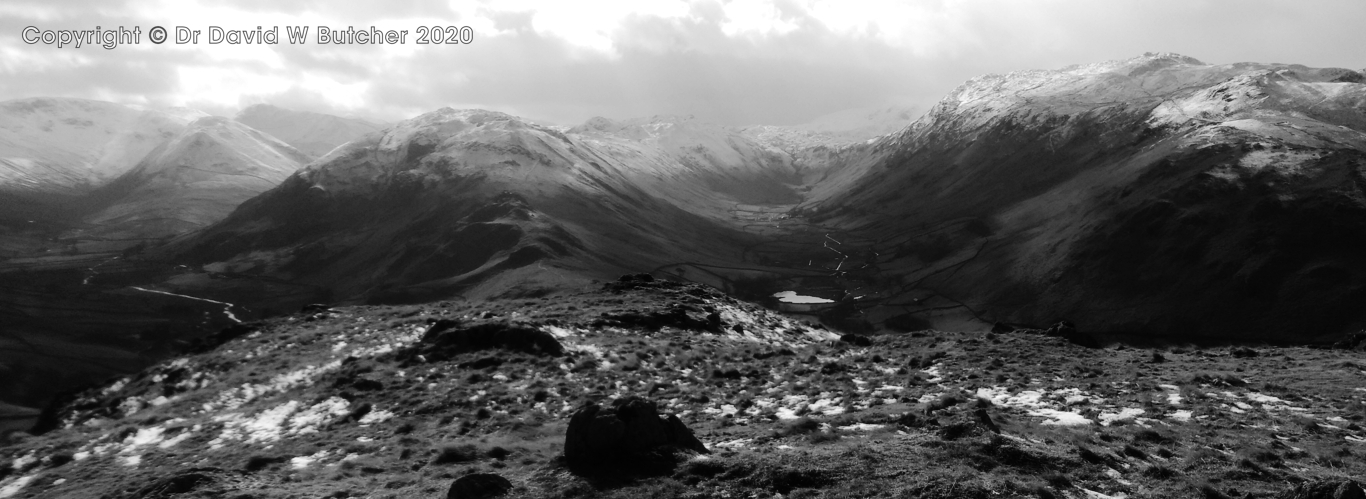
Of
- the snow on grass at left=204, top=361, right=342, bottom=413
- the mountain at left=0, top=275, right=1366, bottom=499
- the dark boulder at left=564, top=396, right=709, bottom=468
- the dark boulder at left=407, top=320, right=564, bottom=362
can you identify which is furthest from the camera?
the dark boulder at left=407, top=320, right=564, bottom=362

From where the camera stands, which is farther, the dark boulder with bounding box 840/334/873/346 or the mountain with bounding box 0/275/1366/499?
the dark boulder with bounding box 840/334/873/346

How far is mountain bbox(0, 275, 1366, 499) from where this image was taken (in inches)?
948

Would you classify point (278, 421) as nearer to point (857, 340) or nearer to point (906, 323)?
point (857, 340)

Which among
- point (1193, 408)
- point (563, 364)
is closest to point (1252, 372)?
point (1193, 408)

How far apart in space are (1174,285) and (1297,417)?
6083 inches

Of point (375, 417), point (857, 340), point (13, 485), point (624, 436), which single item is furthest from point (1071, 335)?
point (13, 485)

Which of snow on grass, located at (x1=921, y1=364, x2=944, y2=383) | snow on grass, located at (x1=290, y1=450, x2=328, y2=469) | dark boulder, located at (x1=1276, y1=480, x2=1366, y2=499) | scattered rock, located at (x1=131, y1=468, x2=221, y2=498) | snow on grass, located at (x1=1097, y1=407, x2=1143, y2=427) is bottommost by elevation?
snow on grass, located at (x1=290, y1=450, x2=328, y2=469)

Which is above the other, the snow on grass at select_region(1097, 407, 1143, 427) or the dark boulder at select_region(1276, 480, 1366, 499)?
the dark boulder at select_region(1276, 480, 1366, 499)

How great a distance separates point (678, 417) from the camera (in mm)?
31703

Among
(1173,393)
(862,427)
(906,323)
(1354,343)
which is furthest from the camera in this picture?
(906,323)

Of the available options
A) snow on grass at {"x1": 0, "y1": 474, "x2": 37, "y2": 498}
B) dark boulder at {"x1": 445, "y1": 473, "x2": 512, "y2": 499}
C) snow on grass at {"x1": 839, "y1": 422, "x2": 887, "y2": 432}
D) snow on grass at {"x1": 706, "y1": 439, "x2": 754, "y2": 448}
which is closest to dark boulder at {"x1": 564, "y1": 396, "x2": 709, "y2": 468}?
snow on grass at {"x1": 706, "y1": 439, "x2": 754, "y2": 448}

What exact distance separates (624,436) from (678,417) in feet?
19.9

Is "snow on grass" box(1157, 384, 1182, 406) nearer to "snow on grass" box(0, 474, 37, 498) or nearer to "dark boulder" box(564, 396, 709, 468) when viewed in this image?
"dark boulder" box(564, 396, 709, 468)

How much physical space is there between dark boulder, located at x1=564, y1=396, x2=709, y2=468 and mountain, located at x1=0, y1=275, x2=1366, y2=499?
55 mm
